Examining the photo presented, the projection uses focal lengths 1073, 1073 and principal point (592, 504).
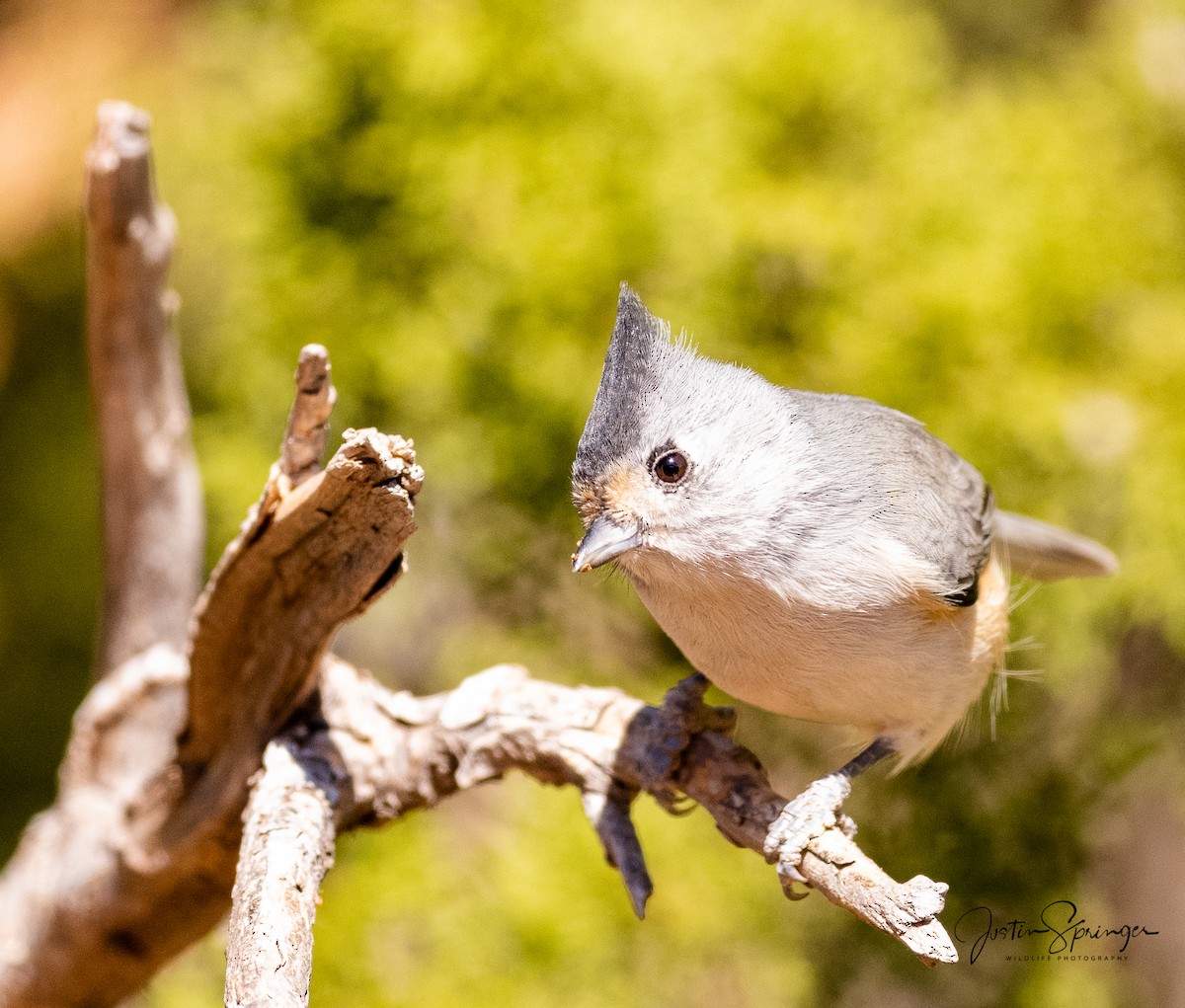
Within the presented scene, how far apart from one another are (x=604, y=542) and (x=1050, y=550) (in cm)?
85

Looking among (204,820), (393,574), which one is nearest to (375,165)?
(393,574)

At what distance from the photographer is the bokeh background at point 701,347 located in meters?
1.91

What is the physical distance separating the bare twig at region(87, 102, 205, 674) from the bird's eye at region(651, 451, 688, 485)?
107 centimetres

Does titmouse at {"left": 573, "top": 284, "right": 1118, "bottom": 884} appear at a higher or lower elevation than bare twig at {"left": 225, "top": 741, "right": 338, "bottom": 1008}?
higher

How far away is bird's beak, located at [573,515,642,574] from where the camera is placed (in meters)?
1.17

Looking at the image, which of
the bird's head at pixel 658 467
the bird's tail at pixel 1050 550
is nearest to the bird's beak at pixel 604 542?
the bird's head at pixel 658 467

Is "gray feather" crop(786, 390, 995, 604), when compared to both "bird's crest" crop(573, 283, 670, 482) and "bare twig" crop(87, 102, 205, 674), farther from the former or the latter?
"bare twig" crop(87, 102, 205, 674)

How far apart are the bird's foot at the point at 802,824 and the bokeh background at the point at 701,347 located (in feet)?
2.38

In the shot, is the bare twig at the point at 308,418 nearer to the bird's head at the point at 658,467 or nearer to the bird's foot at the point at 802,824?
the bird's head at the point at 658,467

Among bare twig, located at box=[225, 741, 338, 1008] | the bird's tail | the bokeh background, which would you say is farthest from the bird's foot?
the bokeh background

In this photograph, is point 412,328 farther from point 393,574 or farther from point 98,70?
point 98,70

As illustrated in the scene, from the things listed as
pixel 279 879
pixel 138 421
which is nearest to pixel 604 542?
pixel 279 879

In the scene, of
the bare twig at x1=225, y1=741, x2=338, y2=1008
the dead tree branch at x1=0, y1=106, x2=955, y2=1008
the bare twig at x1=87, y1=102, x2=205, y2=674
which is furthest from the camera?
the bare twig at x1=87, y1=102, x2=205, y2=674

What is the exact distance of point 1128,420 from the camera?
1.99 meters
